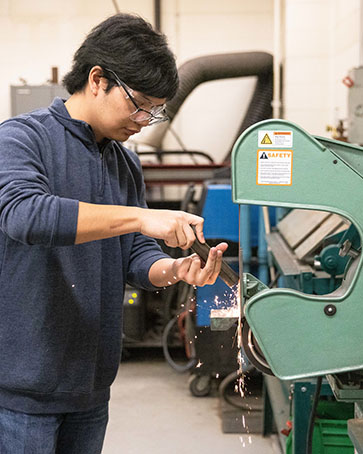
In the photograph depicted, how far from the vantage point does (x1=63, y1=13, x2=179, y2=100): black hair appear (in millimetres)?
1282

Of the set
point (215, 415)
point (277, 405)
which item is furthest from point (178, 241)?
point (215, 415)

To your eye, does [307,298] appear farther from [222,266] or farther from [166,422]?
[166,422]

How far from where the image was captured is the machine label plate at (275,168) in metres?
0.98

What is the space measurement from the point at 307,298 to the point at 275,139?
0.27 m

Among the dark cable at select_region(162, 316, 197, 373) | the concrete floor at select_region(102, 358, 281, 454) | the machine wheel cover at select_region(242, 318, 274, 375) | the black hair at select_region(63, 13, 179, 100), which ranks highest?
the black hair at select_region(63, 13, 179, 100)

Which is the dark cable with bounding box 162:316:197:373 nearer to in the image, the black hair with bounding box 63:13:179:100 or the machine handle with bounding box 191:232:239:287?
the machine handle with bounding box 191:232:239:287

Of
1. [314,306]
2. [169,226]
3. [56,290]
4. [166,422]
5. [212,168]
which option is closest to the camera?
[314,306]

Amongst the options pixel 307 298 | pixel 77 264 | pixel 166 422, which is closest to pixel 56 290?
pixel 77 264

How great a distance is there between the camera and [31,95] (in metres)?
5.38

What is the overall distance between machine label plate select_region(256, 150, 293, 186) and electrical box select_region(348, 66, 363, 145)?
206cm

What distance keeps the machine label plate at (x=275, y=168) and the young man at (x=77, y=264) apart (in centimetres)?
20

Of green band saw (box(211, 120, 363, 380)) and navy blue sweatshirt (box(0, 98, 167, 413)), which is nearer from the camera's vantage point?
green band saw (box(211, 120, 363, 380))

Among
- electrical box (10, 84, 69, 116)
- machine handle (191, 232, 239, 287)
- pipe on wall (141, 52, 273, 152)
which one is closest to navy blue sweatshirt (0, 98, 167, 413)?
machine handle (191, 232, 239, 287)

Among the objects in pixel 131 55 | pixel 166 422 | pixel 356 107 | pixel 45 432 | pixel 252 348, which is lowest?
pixel 166 422
